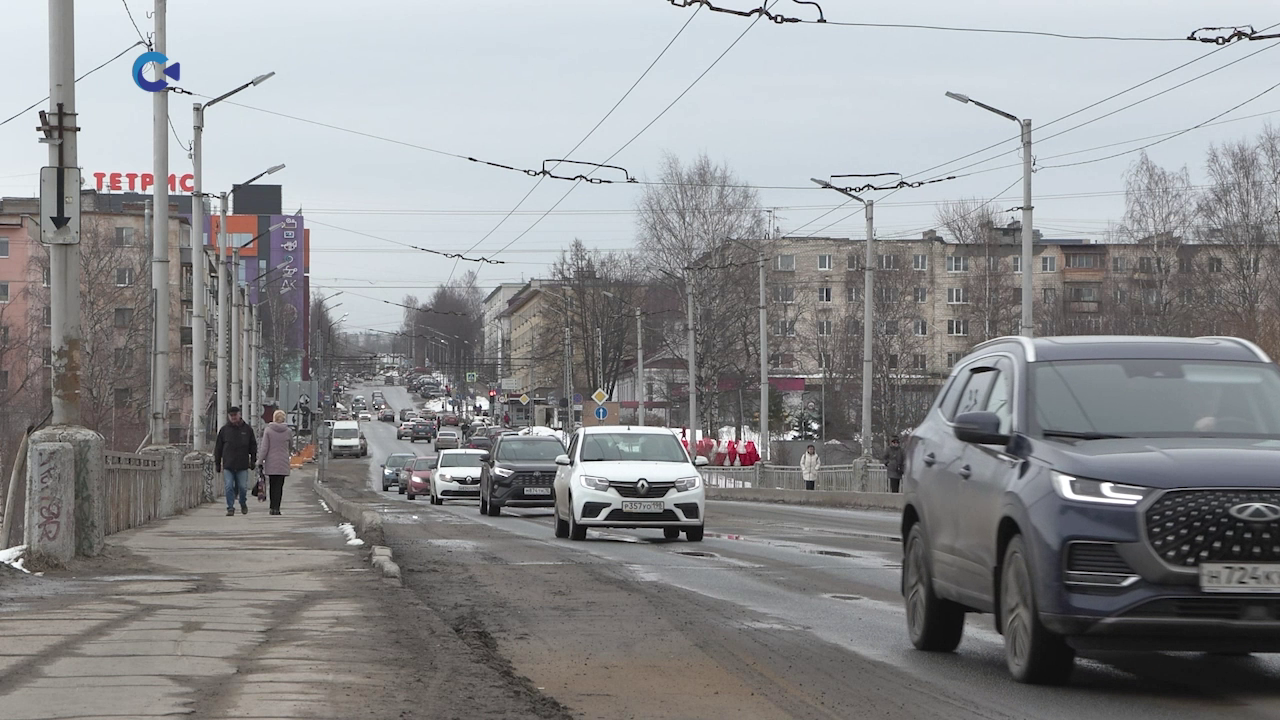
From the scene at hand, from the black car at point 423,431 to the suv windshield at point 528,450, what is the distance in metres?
90.9

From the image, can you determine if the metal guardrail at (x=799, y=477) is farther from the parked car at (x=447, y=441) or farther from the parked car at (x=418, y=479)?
the parked car at (x=447, y=441)

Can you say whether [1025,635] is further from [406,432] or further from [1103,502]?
[406,432]

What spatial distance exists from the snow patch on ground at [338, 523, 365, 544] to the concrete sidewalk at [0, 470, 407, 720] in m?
2.74

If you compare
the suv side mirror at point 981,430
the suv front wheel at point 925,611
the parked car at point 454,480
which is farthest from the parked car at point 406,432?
the suv side mirror at point 981,430

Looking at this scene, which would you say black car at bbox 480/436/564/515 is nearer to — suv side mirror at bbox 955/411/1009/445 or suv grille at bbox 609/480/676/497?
suv grille at bbox 609/480/676/497

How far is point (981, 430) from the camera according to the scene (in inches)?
323

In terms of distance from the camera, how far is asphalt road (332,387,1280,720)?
728 cm

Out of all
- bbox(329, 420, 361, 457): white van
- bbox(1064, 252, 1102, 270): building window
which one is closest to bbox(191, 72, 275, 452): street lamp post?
bbox(329, 420, 361, 457): white van

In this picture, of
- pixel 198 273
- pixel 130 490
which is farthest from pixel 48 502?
pixel 198 273

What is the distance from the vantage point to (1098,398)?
823cm

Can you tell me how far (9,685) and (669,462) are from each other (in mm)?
15258

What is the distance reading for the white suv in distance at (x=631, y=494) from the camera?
2100 centimetres

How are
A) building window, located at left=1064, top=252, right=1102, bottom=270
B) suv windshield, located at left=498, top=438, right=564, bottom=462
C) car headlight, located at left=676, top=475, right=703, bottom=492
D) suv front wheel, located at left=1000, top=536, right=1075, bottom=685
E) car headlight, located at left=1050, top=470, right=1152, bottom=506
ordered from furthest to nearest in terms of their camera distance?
building window, located at left=1064, top=252, right=1102, bottom=270, suv windshield, located at left=498, top=438, right=564, bottom=462, car headlight, located at left=676, top=475, right=703, bottom=492, suv front wheel, located at left=1000, top=536, right=1075, bottom=685, car headlight, located at left=1050, top=470, right=1152, bottom=506


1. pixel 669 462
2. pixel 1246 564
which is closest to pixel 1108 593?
pixel 1246 564
